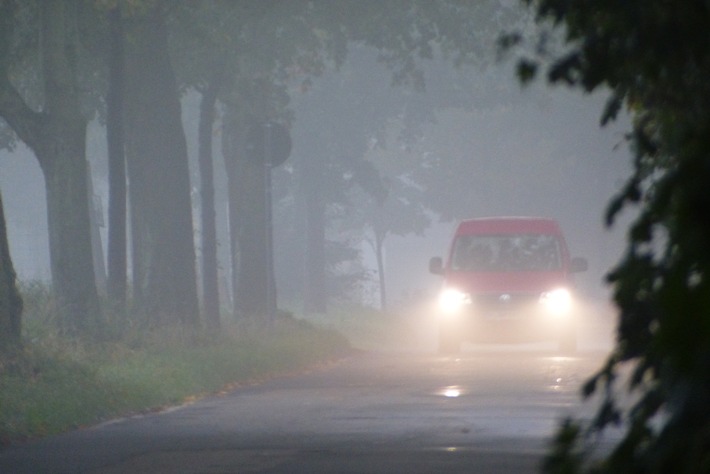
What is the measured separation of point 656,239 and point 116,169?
19.9 metres

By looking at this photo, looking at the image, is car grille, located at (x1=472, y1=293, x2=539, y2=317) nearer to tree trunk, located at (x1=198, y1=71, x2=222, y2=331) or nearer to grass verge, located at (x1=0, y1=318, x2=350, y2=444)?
grass verge, located at (x1=0, y1=318, x2=350, y2=444)

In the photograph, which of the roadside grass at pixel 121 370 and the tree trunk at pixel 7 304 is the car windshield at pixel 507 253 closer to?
the roadside grass at pixel 121 370

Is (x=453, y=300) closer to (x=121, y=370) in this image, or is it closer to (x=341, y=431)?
(x=121, y=370)

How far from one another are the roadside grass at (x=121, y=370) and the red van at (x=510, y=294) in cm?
208

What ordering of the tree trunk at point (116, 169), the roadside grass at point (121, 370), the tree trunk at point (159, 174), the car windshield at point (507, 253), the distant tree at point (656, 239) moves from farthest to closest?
the car windshield at point (507, 253) → the tree trunk at point (159, 174) → the tree trunk at point (116, 169) → the roadside grass at point (121, 370) → the distant tree at point (656, 239)

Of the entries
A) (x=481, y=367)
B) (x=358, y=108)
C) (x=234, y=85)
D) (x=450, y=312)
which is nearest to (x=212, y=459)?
(x=481, y=367)

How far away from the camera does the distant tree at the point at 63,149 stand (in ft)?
59.6

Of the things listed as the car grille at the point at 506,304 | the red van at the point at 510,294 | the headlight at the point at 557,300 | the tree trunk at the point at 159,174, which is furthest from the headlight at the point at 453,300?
the tree trunk at the point at 159,174

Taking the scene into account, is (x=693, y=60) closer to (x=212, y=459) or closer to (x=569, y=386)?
(x=212, y=459)

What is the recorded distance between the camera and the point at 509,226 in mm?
25734

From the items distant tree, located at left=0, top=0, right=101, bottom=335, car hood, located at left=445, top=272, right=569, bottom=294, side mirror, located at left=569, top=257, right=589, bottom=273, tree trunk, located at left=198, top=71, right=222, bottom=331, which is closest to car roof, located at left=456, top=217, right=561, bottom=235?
side mirror, located at left=569, top=257, right=589, bottom=273

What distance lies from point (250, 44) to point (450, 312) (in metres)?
5.44

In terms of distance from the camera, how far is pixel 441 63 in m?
44.8

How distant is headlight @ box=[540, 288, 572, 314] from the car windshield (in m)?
0.60
